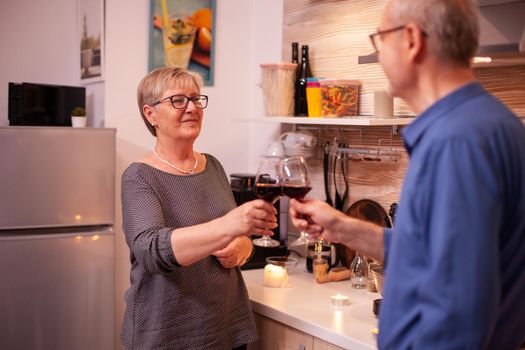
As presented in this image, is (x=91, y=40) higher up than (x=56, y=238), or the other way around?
(x=91, y=40)

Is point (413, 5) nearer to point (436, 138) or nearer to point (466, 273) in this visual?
point (436, 138)

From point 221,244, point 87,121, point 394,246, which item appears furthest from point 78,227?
point 394,246

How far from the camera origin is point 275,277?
284cm

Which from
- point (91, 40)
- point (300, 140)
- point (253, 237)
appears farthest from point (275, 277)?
point (91, 40)

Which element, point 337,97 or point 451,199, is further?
point 337,97

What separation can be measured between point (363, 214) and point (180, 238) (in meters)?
1.30

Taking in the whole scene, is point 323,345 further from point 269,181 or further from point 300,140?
point 300,140

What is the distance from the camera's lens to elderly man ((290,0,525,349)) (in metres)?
1.15

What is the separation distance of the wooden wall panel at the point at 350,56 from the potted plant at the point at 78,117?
3.31ft

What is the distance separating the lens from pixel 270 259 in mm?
3057

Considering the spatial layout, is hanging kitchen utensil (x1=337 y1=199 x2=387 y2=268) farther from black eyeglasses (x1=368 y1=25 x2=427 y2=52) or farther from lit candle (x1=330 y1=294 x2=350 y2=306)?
black eyeglasses (x1=368 y1=25 x2=427 y2=52)

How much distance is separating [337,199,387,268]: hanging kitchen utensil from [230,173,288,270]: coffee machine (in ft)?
1.03

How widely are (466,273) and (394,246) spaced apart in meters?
0.18

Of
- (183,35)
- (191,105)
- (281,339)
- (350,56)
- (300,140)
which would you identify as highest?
(183,35)
